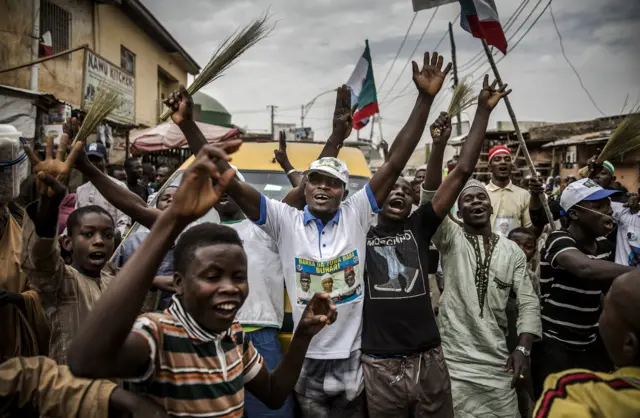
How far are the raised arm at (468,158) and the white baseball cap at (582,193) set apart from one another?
0.65 meters

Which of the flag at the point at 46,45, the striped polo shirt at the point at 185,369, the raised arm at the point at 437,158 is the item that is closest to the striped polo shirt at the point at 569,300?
the raised arm at the point at 437,158

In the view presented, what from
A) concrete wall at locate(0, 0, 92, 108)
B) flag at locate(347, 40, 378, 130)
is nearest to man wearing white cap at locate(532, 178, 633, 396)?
flag at locate(347, 40, 378, 130)

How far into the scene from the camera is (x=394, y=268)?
287cm

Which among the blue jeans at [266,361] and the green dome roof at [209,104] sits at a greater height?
the green dome roof at [209,104]

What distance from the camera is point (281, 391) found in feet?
6.10

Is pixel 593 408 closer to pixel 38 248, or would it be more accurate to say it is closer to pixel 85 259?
pixel 38 248

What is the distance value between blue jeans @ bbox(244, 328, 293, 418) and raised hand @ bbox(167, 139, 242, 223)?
1534mm

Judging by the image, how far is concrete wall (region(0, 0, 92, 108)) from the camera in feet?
26.6

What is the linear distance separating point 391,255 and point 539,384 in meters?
1.48

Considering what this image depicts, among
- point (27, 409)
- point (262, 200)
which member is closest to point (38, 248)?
point (27, 409)

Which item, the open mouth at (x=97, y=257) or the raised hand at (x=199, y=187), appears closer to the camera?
the raised hand at (x=199, y=187)

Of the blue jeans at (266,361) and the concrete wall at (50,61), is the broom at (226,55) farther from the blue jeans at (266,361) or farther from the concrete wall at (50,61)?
the concrete wall at (50,61)

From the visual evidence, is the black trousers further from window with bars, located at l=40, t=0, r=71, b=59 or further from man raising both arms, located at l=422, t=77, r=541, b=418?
window with bars, located at l=40, t=0, r=71, b=59

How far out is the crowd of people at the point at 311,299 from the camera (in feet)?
4.44
